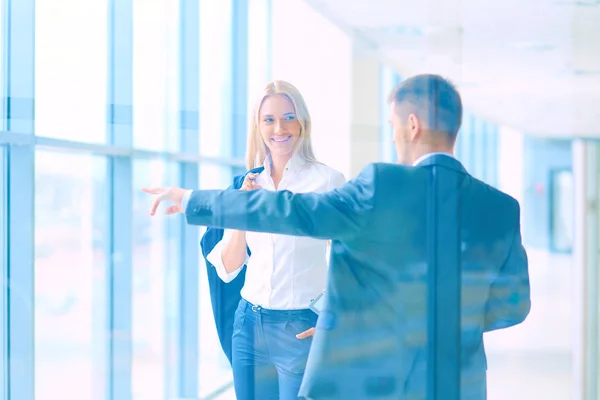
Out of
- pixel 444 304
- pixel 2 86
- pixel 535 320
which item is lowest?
pixel 535 320

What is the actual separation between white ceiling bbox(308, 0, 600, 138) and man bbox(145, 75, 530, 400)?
20cm

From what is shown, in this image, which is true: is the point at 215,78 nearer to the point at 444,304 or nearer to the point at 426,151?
the point at 426,151

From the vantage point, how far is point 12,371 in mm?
2406

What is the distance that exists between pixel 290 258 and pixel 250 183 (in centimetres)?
21

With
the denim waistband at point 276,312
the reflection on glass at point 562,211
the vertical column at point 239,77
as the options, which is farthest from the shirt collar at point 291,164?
the reflection on glass at point 562,211

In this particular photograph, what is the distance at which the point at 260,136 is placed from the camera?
1.81 metres

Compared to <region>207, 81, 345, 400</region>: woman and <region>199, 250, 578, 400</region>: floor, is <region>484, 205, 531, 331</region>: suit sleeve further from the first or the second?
<region>207, 81, 345, 400</region>: woman

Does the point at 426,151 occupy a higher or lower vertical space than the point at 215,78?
lower

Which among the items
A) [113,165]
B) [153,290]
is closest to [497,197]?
[113,165]

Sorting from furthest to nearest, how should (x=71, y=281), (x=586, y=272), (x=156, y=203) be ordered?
1. (x=71, y=281)
2. (x=586, y=272)
3. (x=156, y=203)

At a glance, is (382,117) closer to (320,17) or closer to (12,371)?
(320,17)

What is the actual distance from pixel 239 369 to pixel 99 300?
1.34m

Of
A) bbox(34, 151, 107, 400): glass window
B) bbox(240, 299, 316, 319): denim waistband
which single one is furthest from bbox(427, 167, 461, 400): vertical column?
bbox(34, 151, 107, 400): glass window

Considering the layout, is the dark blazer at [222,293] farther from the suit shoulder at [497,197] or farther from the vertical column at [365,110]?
the suit shoulder at [497,197]
